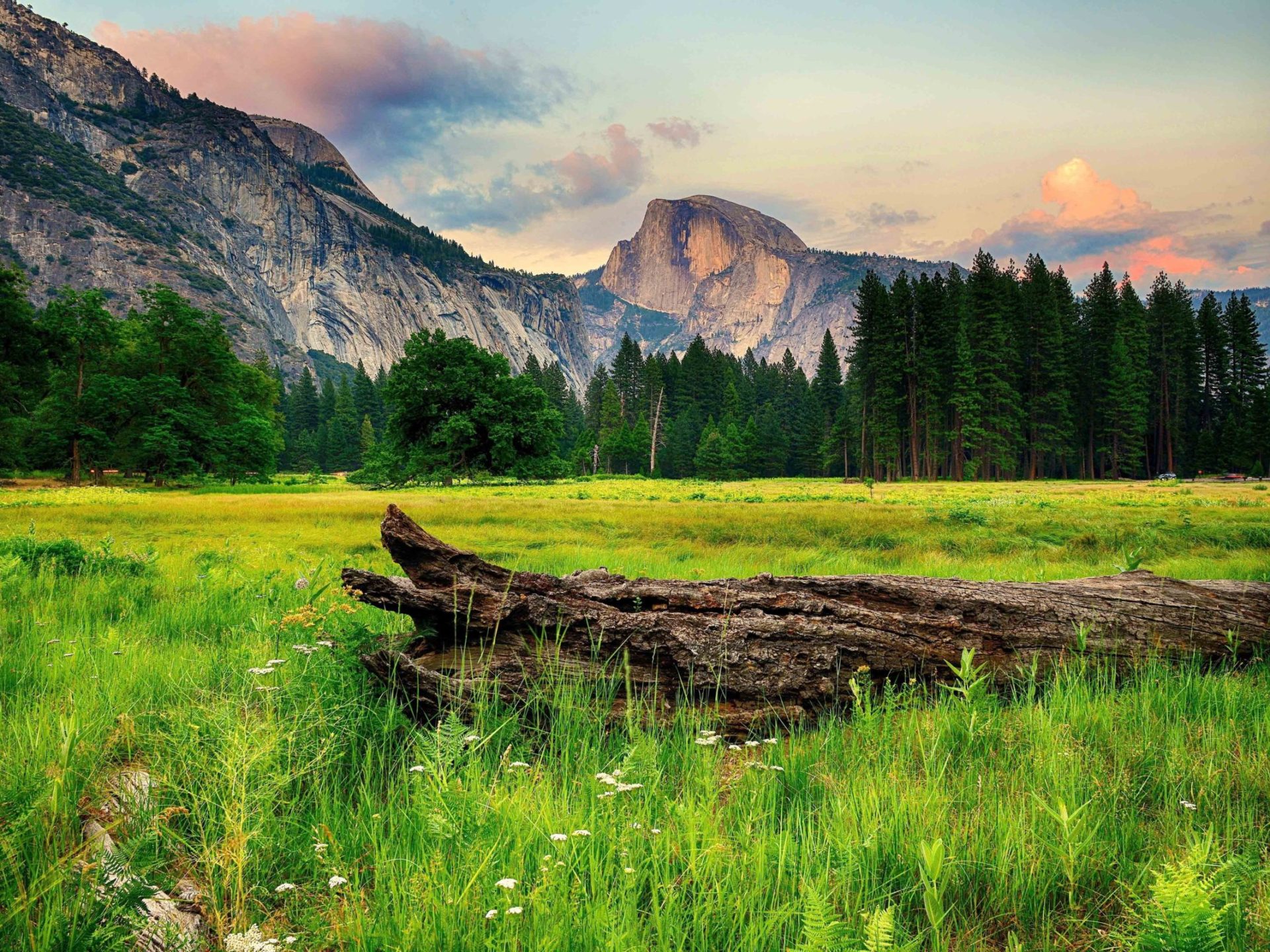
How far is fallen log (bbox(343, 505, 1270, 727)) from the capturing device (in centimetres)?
376

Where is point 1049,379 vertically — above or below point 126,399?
above

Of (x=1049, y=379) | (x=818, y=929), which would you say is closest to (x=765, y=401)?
(x=1049, y=379)

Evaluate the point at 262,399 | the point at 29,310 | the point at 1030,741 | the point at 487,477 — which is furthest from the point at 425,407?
the point at 1030,741

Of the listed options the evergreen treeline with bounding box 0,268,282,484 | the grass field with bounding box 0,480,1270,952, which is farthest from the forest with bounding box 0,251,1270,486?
the grass field with bounding box 0,480,1270,952

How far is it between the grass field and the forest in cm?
4144

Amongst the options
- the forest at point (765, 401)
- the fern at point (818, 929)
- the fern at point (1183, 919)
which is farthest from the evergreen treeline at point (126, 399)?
the fern at point (1183, 919)

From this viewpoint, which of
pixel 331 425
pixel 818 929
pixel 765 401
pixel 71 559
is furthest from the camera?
pixel 765 401

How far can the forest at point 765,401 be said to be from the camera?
4100 cm

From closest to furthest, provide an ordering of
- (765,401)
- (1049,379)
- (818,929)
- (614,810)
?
(818,929), (614,810), (1049,379), (765,401)

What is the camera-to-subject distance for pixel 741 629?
394 cm

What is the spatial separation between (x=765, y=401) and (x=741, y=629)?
4428 inches

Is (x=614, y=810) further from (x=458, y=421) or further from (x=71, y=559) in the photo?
(x=458, y=421)

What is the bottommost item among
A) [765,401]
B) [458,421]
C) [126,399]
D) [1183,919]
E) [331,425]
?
[1183,919]

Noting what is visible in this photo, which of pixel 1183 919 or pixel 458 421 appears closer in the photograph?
pixel 1183 919
